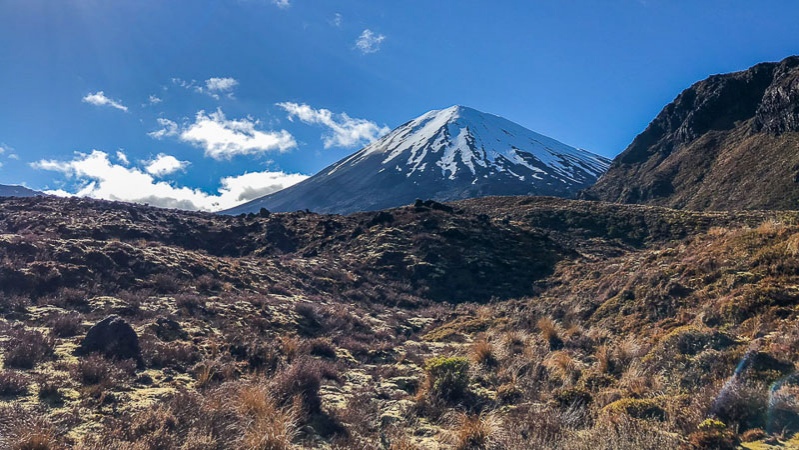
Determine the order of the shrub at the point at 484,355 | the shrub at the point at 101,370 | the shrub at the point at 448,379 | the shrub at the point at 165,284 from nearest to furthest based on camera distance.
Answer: the shrub at the point at 101,370 < the shrub at the point at 448,379 < the shrub at the point at 484,355 < the shrub at the point at 165,284

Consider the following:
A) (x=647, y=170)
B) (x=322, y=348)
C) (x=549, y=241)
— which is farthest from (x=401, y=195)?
(x=322, y=348)

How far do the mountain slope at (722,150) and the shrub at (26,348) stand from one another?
57.6 m

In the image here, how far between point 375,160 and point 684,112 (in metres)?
93.6

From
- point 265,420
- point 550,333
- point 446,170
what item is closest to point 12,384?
point 265,420

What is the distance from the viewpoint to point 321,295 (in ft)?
72.1

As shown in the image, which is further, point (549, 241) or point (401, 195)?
point (401, 195)

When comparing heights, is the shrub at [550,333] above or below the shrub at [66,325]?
below

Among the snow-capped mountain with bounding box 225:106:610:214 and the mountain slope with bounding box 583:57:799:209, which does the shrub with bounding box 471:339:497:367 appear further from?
the snow-capped mountain with bounding box 225:106:610:214

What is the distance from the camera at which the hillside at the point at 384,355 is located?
6.19 m

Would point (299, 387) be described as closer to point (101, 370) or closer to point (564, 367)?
point (101, 370)

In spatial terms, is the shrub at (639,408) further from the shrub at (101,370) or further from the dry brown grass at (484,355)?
the shrub at (101,370)

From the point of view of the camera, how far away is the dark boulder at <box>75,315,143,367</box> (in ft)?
30.6

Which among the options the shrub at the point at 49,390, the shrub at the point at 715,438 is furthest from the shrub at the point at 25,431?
the shrub at the point at 715,438

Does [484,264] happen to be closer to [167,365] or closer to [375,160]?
[167,365]
